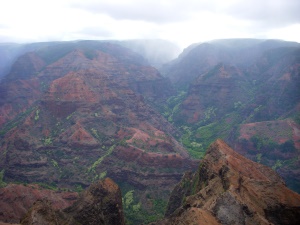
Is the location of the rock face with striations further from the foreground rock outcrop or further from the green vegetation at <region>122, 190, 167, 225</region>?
the green vegetation at <region>122, 190, 167, 225</region>

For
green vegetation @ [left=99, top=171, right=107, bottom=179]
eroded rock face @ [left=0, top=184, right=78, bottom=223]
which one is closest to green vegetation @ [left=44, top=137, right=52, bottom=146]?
green vegetation @ [left=99, top=171, right=107, bottom=179]

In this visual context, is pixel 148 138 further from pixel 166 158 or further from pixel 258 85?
pixel 258 85

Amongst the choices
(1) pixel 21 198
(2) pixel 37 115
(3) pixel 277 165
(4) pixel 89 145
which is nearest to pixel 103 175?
(4) pixel 89 145

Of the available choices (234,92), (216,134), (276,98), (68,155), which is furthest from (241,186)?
(234,92)

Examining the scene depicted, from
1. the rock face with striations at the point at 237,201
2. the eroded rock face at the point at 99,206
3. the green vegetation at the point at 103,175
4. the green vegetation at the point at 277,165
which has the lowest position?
the green vegetation at the point at 277,165

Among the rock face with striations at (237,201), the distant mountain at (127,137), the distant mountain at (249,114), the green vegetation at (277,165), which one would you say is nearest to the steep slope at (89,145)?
the distant mountain at (127,137)

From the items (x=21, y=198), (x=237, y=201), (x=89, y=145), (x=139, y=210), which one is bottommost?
(x=139, y=210)

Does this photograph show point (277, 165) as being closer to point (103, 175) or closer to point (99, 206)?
point (103, 175)

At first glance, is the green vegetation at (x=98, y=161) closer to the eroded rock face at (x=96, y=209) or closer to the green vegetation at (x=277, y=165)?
the eroded rock face at (x=96, y=209)

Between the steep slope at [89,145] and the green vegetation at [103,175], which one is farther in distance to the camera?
the green vegetation at [103,175]

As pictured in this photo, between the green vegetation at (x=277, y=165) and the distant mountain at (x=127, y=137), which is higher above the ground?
the distant mountain at (x=127, y=137)

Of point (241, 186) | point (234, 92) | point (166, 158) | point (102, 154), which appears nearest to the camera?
point (241, 186)
